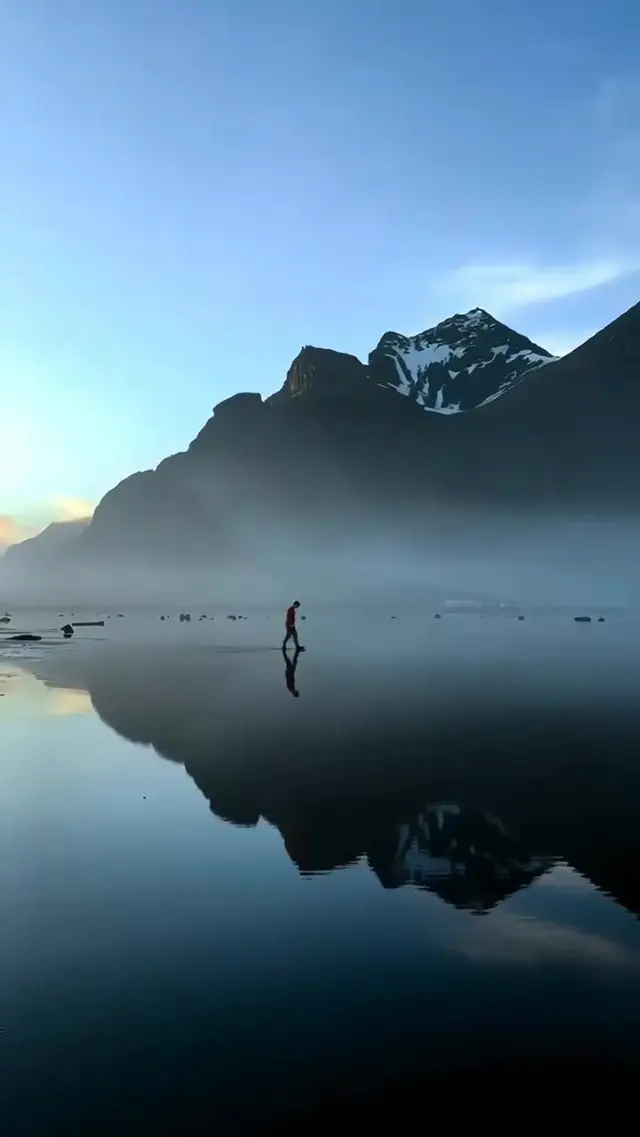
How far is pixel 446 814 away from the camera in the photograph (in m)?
11.9

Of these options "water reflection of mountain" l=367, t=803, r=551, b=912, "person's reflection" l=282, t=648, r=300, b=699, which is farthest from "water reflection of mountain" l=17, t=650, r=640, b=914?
"person's reflection" l=282, t=648, r=300, b=699

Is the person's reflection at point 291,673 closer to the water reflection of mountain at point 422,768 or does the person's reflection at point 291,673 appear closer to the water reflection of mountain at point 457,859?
the water reflection of mountain at point 422,768

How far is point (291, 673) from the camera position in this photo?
32719 mm

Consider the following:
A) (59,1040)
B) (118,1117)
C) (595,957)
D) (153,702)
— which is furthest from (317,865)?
(153,702)

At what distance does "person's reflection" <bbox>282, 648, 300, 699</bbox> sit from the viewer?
87.2 ft

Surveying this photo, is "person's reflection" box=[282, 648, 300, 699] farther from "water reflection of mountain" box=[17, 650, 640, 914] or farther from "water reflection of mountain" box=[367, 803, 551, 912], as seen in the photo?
"water reflection of mountain" box=[367, 803, 551, 912]

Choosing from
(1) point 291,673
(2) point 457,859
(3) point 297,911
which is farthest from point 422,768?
(1) point 291,673

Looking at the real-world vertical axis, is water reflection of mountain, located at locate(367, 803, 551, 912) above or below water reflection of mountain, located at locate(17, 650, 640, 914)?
below

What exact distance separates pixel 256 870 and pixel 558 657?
3213 centimetres

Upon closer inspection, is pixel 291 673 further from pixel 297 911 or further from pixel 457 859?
pixel 297 911

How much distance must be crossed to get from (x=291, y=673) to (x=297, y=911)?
2440 centimetres

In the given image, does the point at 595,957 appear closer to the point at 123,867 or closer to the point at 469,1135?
the point at 469,1135

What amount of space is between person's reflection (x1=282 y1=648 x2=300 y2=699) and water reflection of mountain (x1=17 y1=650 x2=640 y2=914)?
20.4 inches

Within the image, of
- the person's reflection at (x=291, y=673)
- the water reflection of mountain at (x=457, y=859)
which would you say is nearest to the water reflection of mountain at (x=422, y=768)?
the water reflection of mountain at (x=457, y=859)
